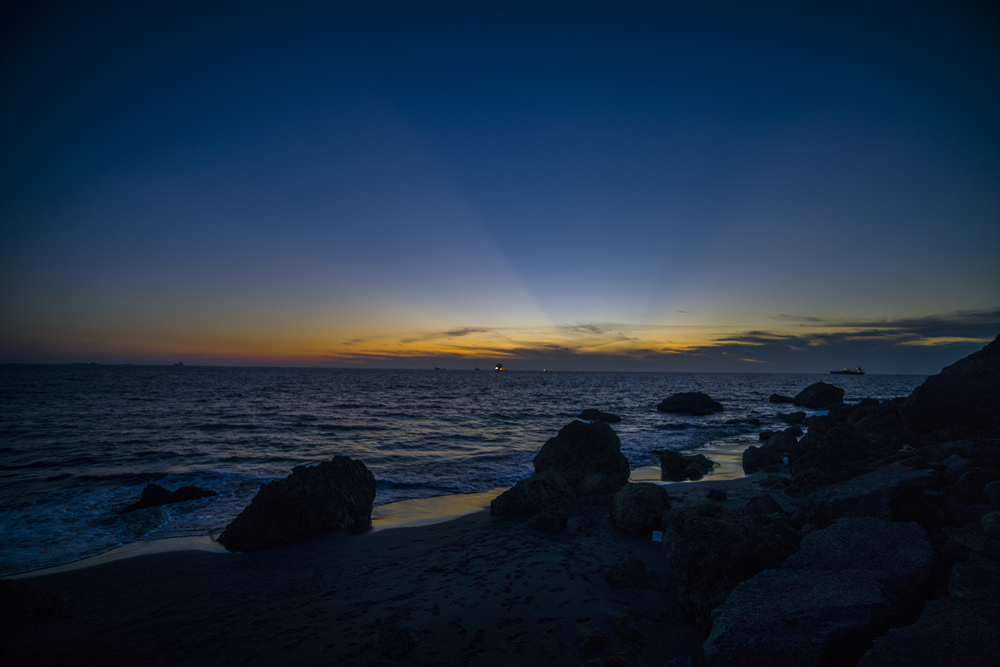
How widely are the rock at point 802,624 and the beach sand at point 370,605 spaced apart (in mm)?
1166

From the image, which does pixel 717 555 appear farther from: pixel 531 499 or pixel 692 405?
pixel 692 405

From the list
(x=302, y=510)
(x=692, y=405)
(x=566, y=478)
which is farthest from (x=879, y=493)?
(x=692, y=405)

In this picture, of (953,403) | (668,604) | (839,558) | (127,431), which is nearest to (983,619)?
(839,558)

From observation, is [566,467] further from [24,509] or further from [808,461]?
[24,509]

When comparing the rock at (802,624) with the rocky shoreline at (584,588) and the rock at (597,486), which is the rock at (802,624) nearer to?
the rocky shoreline at (584,588)

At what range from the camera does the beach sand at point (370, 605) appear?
15.7ft

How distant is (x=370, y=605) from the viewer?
19.4 ft

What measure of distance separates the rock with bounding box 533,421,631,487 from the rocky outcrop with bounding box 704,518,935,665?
9.02 meters

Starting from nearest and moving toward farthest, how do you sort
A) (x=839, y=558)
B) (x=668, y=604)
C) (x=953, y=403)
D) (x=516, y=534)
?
(x=839, y=558)
(x=668, y=604)
(x=516, y=534)
(x=953, y=403)

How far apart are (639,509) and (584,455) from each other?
17.6ft

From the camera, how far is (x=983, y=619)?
337cm

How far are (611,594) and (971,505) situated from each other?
19.2 ft

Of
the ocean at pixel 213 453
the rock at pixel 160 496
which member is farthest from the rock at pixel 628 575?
the rock at pixel 160 496

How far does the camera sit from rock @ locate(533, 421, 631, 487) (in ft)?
45.6
